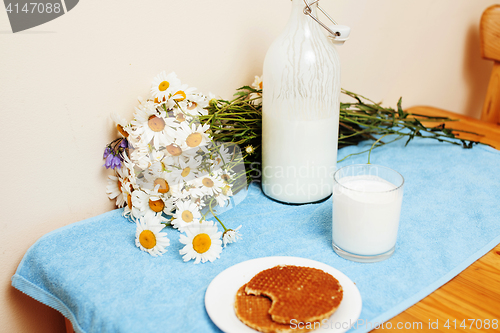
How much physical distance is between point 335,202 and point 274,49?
0.91 feet

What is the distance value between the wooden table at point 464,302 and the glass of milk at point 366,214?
9 centimetres

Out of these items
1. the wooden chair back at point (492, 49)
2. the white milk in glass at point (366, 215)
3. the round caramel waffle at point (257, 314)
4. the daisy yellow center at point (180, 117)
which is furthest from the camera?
the wooden chair back at point (492, 49)

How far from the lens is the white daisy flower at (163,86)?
62 centimetres

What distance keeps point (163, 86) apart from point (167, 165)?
135 mm

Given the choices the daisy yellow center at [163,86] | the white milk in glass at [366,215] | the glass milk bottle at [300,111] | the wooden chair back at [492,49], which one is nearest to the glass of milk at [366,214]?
the white milk in glass at [366,215]

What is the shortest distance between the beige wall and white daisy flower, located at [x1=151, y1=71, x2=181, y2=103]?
49 millimetres

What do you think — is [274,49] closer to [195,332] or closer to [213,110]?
[213,110]

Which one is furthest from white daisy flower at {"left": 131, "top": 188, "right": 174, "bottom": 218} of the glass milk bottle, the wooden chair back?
the wooden chair back

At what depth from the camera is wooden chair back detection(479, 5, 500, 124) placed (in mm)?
1134

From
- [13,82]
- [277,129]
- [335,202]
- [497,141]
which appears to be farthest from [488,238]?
[13,82]

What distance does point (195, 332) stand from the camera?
0.43 m

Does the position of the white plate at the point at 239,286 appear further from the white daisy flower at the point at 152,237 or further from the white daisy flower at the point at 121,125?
the white daisy flower at the point at 121,125

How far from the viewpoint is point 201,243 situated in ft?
1.82

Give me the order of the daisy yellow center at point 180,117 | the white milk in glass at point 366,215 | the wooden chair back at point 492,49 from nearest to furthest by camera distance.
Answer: the white milk in glass at point 366,215 → the daisy yellow center at point 180,117 → the wooden chair back at point 492,49
